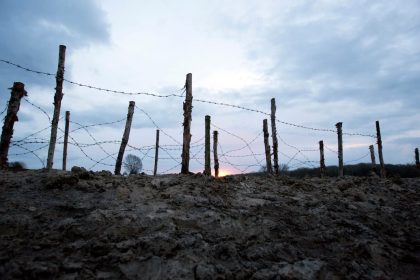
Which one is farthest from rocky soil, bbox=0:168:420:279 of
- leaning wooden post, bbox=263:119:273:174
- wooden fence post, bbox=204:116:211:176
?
leaning wooden post, bbox=263:119:273:174

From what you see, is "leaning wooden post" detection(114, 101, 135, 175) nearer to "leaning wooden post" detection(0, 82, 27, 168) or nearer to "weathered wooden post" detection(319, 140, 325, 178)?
"leaning wooden post" detection(0, 82, 27, 168)

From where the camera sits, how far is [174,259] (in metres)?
4.85

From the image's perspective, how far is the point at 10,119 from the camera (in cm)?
801

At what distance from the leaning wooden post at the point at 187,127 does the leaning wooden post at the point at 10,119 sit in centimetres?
425

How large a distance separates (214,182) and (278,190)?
159 centimetres

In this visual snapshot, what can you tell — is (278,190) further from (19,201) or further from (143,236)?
(19,201)

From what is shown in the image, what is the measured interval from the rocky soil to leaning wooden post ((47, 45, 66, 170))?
1.20 m

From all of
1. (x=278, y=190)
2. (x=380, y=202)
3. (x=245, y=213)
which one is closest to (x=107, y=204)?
(x=245, y=213)

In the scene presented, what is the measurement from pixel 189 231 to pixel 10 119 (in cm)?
525

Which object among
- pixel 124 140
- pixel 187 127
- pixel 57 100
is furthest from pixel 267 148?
pixel 57 100

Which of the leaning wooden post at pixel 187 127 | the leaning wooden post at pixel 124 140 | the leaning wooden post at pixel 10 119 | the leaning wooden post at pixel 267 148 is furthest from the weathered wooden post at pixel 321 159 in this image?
the leaning wooden post at pixel 10 119

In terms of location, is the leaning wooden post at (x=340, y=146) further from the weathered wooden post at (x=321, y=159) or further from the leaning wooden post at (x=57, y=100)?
the leaning wooden post at (x=57, y=100)

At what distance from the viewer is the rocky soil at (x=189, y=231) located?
183 inches

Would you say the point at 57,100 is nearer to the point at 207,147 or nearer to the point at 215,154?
the point at 207,147
